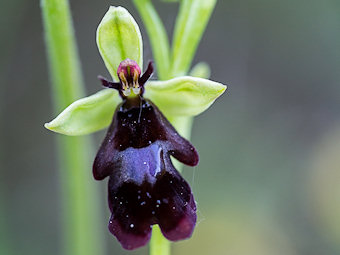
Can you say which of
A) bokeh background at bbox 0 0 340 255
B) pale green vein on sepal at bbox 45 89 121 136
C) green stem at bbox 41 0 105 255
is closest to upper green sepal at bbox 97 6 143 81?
pale green vein on sepal at bbox 45 89 121 136

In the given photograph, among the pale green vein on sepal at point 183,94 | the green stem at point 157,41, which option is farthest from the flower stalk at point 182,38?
the pale green vein on sepal at point 183,94

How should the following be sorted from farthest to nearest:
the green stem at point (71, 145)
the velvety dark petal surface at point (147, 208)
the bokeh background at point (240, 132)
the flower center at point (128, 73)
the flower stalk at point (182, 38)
Answer: the bokeh background at point (240, 132) → the flower stalk at point (182, 38) → the green stem at point (71, 145) → the flower center at point (128, 73) → the velvety dark petal surface at point (147, 208)

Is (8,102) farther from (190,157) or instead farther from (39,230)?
(190,157)

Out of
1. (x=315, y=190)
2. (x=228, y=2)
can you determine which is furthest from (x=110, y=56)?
(x=228, y=2)

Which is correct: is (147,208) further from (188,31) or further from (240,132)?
(240,132)

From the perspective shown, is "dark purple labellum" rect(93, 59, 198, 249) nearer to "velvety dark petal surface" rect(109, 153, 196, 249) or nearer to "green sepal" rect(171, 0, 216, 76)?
"velvety dark petal surface" rect(109, 153, 196, 249)

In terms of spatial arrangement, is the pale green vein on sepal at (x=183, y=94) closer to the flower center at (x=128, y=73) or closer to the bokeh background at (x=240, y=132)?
the flower center at (x=128, y=73)

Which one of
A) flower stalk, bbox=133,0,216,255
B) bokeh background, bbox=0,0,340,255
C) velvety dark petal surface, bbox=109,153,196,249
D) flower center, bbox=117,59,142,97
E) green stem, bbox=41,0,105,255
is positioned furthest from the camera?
bokeh background, bbox=0,0,340,255
